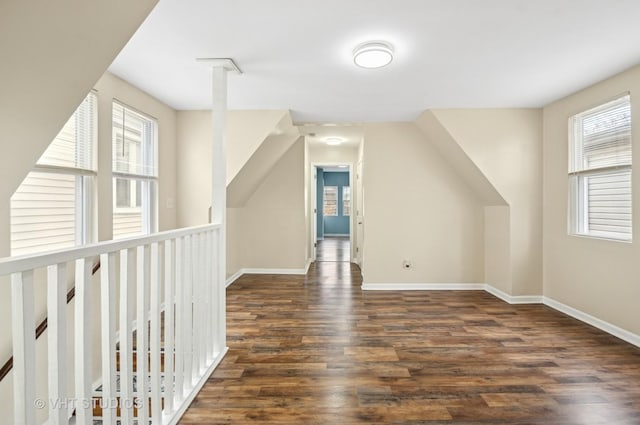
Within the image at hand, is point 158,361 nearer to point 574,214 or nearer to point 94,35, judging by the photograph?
point 94,35

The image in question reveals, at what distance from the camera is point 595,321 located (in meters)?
3.22

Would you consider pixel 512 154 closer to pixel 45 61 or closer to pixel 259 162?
pixel 259 162

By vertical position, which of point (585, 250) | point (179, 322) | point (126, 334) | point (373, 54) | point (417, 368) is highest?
point (373, 54)

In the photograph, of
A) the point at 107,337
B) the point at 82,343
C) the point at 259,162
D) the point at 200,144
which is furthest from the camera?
the point at 259,162

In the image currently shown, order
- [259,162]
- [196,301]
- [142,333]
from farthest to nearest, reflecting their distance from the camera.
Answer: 1. [259,162]
2. [196,301]
3. [142,333]

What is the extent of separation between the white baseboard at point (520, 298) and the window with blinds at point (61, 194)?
3339 mm

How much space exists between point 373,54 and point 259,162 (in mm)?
2521

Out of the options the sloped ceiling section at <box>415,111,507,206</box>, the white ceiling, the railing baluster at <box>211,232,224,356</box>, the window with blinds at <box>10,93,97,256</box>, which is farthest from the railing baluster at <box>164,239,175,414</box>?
the sloped ceiling section at <box>415,111,507,206</box>

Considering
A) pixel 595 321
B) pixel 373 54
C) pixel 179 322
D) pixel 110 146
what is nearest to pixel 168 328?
pixel 179 322

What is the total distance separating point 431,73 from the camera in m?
2.88

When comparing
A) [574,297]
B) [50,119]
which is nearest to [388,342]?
[574,297]

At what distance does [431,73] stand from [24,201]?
9.91 feet

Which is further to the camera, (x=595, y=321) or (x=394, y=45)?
(x=595, y=321)

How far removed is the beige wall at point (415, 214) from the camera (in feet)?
15.1
